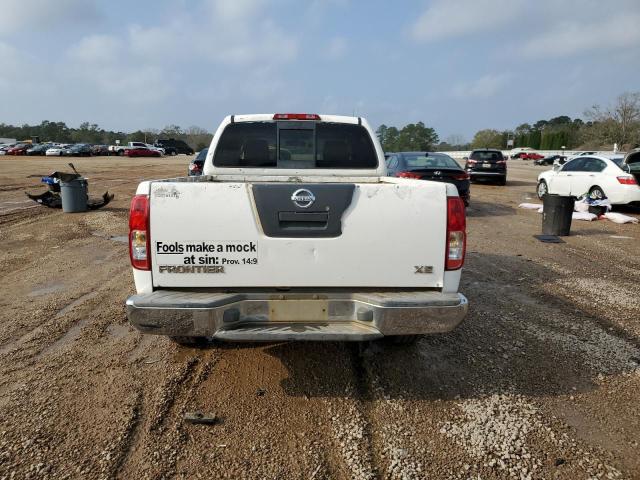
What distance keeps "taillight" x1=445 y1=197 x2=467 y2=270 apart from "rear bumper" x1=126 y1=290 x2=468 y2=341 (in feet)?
0.74

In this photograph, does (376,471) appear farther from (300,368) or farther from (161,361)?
(161,361)

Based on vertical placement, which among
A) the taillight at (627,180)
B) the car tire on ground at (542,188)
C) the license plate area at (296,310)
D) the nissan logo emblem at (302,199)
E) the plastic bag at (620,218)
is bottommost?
the plastic bag at (620,218)

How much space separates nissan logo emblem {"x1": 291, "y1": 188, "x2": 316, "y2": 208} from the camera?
9.75 feet

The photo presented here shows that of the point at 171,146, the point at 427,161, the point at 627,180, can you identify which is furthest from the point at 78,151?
the point at 627,180

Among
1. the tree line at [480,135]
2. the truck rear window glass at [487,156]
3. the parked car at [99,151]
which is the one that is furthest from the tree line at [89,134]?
the truck rear window glass at [487,156]

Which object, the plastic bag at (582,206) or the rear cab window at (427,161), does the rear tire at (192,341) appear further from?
the plastic bag at (582,206)

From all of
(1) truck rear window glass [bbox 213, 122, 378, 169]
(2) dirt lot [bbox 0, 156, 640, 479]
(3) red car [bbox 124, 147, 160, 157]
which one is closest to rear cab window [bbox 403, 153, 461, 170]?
(2) dirt lot [bbox 0, 156, 640, 479]

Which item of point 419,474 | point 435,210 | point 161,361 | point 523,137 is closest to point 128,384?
point 161,361

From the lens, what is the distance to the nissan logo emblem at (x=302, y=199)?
117 inches

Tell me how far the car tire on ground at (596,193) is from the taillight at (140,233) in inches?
498

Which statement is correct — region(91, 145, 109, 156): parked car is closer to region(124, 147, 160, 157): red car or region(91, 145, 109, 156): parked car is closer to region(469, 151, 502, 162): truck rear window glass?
region(124, 147, 160, 157): red car

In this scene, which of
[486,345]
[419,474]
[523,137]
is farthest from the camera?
[523,137]

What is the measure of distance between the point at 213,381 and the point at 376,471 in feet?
4.70

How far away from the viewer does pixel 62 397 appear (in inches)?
128
